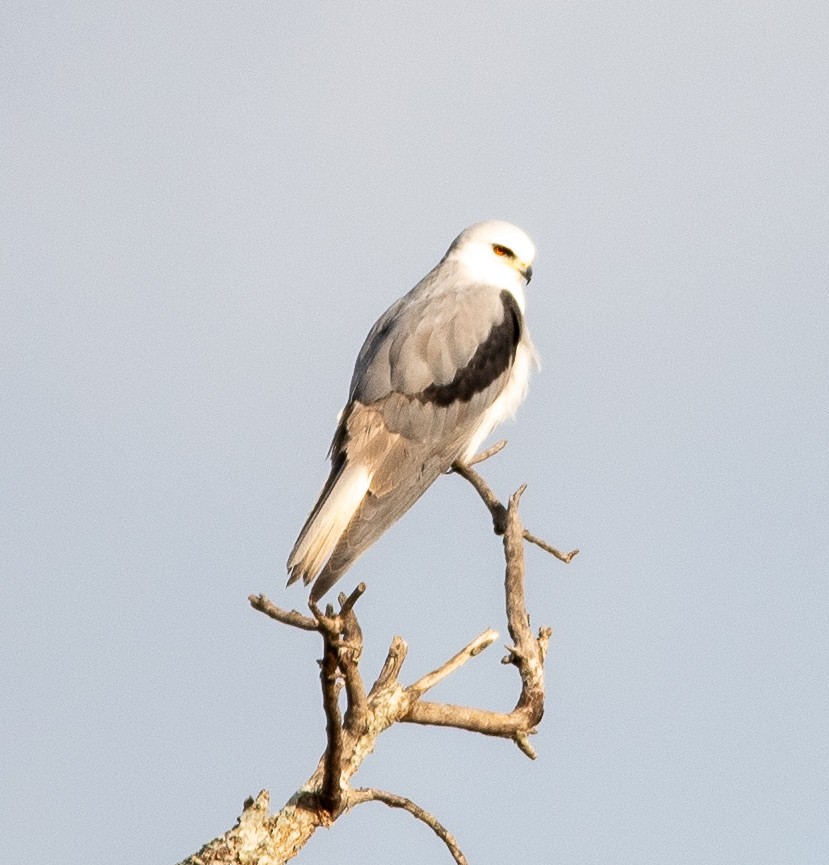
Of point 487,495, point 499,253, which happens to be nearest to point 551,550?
point 487,495

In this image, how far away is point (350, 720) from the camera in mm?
4383

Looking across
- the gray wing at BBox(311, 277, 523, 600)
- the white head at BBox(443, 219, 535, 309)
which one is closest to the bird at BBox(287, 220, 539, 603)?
the gray wing at BBox(311, 277, 523, 600)

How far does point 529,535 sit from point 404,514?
2.35 ft

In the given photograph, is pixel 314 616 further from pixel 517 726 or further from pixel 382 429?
pixel 382 429

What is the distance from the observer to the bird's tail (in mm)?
5504

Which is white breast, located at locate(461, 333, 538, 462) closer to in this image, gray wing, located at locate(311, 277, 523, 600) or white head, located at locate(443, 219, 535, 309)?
gray wing, located at locate(311, 277, 523, 600)

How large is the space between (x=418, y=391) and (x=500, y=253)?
1365 millimetres

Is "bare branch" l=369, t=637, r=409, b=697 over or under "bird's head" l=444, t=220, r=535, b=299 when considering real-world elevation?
under

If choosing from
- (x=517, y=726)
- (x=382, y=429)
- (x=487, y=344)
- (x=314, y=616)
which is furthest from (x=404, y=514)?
(x=314, y=616)

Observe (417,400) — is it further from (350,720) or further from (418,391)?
(350,720)

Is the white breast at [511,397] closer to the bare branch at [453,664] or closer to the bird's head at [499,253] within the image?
the bird's head at [499,253]

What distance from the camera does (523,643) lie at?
517cm

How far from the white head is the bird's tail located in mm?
1697

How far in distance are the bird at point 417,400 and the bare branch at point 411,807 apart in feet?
4.26
